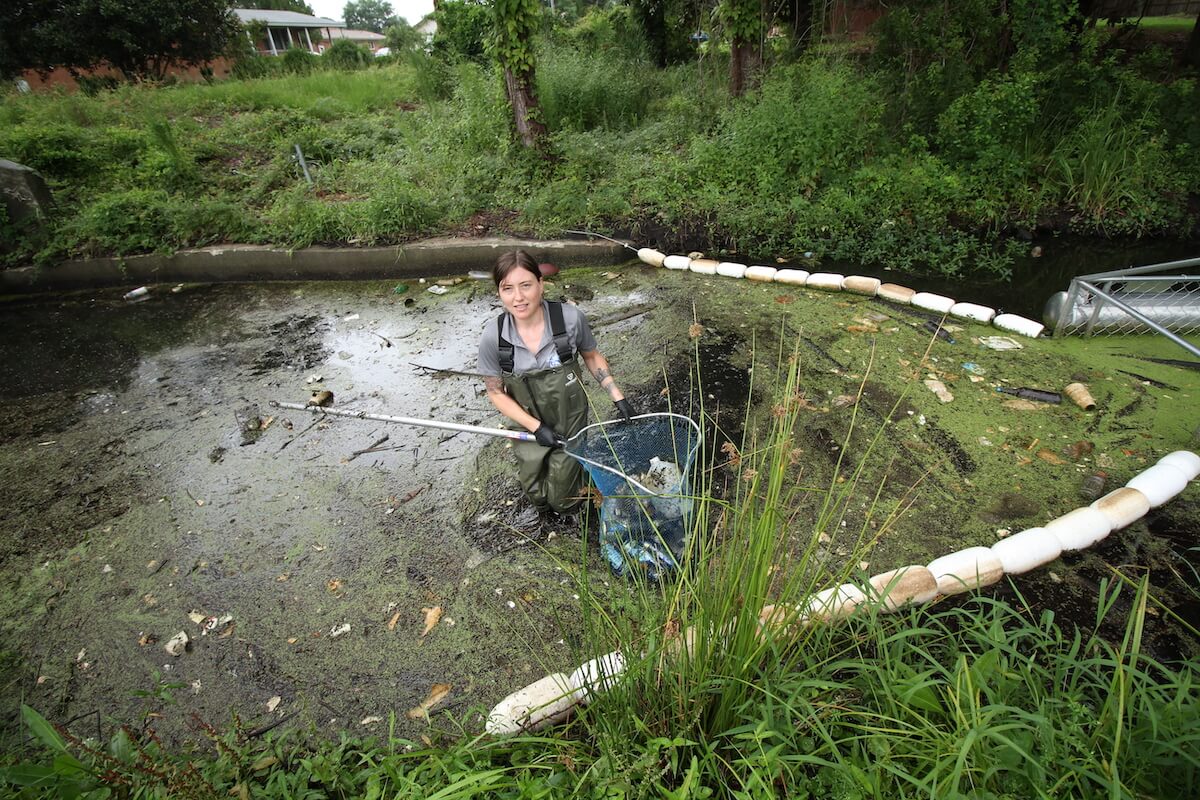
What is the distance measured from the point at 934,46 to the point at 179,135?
32.9ft

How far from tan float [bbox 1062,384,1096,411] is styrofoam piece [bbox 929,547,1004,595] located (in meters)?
1.71

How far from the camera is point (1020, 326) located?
434 centimetres

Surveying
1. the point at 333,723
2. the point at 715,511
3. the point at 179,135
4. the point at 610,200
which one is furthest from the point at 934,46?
the point at 179,135

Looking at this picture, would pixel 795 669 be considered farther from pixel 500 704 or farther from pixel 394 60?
pixel 394 60

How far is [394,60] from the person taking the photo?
1617 cm

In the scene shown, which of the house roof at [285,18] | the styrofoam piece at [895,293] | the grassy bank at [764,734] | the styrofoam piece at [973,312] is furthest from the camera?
the house roof at [285,18]

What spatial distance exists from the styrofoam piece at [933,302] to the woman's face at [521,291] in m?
3.67

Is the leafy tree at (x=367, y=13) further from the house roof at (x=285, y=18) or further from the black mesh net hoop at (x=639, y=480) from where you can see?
the black mesh net hoop at (x=639, y=480)

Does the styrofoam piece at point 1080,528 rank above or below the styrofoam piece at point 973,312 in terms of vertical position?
below

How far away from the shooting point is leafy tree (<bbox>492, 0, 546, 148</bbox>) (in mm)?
5874

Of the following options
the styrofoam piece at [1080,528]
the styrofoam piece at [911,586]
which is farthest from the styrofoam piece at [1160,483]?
the styrofoam piece at [911,586]

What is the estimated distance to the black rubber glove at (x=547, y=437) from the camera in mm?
2594

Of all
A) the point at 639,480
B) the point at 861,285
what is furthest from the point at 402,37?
the point at 639,480

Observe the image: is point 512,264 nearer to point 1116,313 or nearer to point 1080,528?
point 1080,528
